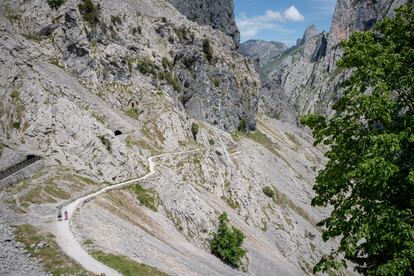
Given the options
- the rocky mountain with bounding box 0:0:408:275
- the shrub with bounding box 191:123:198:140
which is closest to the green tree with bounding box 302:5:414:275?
the rocky mountain with bounding box 0:0:408:275

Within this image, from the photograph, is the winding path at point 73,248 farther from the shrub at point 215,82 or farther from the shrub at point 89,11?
the shrub at point 215,82

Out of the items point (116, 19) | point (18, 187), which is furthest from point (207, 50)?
point (18, 187)

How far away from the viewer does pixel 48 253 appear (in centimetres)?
2836

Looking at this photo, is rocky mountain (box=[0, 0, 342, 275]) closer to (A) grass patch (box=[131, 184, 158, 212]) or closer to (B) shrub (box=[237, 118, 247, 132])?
(A) grass patch (box=[131, 184, 158, 212])

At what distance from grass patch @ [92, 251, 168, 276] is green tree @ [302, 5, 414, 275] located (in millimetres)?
16084

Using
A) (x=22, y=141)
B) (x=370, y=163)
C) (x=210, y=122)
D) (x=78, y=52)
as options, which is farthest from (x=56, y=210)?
(x=210, y=122)

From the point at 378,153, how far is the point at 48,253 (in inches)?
920

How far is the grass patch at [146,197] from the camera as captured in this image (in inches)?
2211

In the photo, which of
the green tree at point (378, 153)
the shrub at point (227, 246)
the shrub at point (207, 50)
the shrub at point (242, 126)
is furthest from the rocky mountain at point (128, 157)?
the green tree at point (378, 153)

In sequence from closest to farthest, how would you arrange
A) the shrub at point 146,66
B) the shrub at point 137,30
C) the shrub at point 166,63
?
the shrub at point 146,66, the shrub at point 137,30, the shrub at point 166,63

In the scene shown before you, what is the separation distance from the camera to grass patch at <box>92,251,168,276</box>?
94.9 feet

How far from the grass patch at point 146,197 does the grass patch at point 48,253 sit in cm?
2412

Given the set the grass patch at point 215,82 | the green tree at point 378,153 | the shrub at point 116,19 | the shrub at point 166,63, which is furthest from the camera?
the grass patch at point 215,82

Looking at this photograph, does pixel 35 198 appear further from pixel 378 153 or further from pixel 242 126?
pixel 242 126
